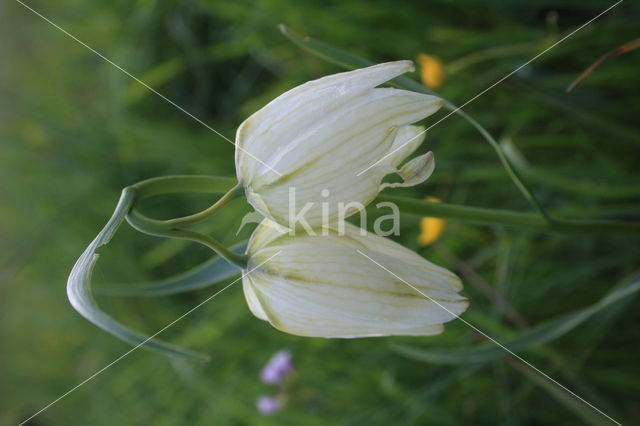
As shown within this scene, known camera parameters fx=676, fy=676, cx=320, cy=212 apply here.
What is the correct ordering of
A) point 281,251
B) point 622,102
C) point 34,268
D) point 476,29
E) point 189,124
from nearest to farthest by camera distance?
point 281,251, point 622,102, point 476,29, point 189,124, point 34,268

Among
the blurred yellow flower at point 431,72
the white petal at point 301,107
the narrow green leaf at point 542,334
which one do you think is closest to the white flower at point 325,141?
the white petal at point 301,107

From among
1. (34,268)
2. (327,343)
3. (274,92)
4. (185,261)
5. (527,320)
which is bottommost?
(34,268)

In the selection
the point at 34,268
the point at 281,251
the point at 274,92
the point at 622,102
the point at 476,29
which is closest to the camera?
the point at 281,251

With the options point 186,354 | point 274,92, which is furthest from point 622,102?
point 186,354

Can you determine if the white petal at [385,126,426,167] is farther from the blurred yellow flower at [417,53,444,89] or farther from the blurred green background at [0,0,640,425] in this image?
the blurred yellow flower at [417,53,444,89]

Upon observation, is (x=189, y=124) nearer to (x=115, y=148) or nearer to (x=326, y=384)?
(x=115, y=148)

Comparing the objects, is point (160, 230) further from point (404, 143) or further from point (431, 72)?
point (431, 72)

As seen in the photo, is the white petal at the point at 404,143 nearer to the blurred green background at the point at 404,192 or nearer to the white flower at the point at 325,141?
the white flower at the point at 325,141
